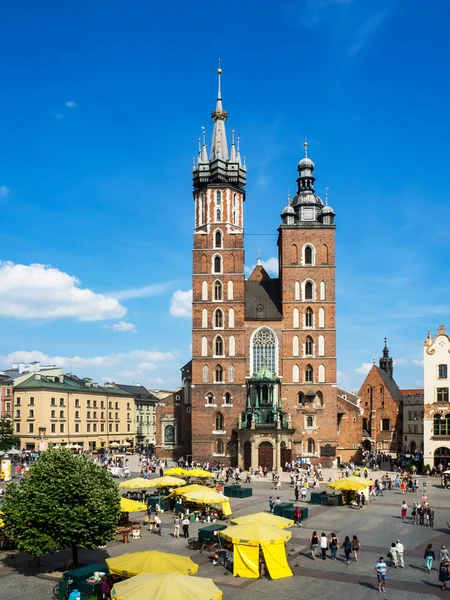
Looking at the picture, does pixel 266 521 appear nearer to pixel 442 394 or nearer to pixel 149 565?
pixel 149 565

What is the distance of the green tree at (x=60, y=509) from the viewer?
71.7 ft

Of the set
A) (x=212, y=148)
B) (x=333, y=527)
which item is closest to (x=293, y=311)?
(x=212, y=148)

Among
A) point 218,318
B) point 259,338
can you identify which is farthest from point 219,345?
point 259,338

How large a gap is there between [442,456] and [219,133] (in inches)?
1571

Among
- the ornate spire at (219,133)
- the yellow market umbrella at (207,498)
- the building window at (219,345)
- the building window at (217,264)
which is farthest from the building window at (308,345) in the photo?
the yellow market umbrella at (207,498)

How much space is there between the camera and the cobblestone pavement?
69.1ft

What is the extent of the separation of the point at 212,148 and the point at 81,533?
5479cm

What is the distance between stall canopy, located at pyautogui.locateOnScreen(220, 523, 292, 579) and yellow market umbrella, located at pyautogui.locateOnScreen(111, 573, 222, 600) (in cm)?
598

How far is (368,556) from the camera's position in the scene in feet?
85.4

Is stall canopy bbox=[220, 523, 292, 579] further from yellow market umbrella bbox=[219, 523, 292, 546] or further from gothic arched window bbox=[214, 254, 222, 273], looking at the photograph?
gothic arched window bbox=[214, 254, 222, 273]

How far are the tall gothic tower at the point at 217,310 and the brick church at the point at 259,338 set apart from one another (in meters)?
0.10

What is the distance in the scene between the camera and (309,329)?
6544 centimetres

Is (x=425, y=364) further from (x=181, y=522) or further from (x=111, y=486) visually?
(x=111, y=486)

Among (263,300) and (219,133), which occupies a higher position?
(219,133)
